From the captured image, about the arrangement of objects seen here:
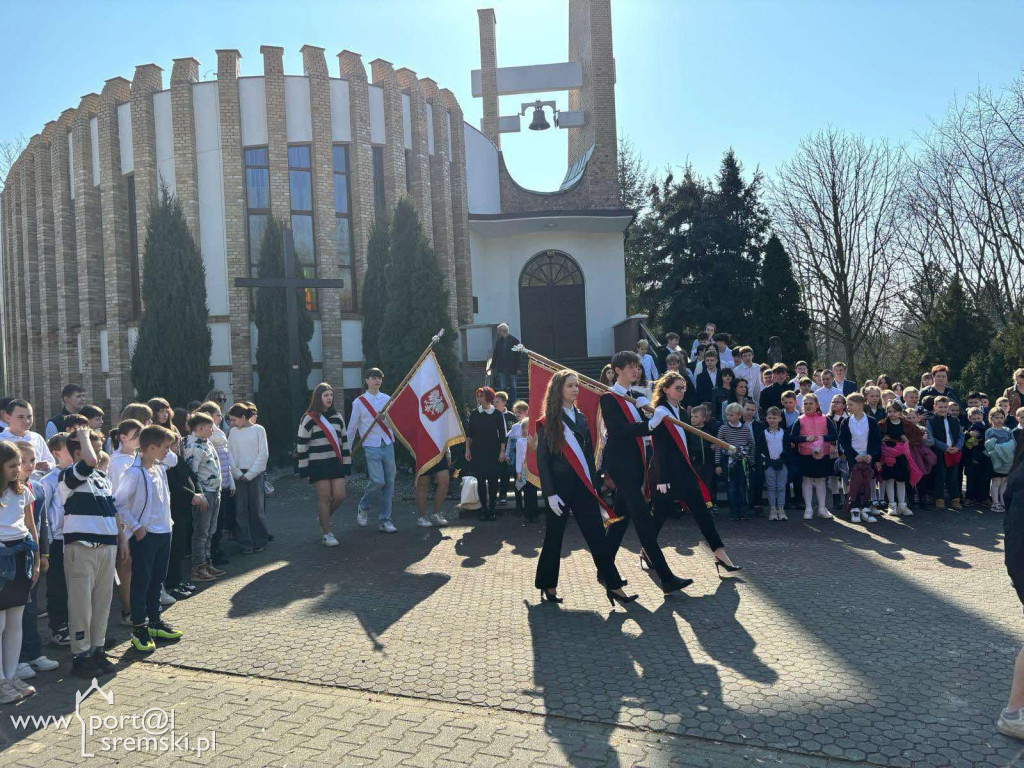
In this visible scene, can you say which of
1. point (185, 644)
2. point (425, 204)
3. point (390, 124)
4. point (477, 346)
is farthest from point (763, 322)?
point (185, 644)

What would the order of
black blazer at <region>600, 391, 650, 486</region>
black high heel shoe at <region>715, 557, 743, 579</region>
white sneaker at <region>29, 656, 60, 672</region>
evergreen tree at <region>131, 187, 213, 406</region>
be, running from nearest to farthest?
white sneaker at <region>29, 656, 60, 672</region>
black blazer at <region>600, 391, 650, 486</region>
black high heel shoe at <region>715, 557, 743, 579</region>
evergreen tree at <region>131, 187, 213, 406</region>

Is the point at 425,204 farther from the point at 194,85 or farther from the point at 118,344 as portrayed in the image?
the point at 118,344

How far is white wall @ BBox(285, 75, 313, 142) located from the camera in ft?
66.0

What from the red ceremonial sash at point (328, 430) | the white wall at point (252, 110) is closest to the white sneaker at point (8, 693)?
the red ceremonial sash at point (328, 430)

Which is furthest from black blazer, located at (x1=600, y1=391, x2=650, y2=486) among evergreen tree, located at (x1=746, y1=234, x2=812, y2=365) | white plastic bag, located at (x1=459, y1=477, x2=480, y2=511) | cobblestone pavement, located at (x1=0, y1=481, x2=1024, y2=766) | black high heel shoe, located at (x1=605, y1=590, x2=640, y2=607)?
evergreen tree, located at (x1=746, y1=234, x2=812, y2=365)

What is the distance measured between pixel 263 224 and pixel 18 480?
16.5 m

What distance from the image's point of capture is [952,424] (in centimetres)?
1080

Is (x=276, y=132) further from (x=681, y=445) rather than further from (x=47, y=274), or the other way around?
(x=681, y=445)

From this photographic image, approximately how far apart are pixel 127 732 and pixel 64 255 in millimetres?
23049

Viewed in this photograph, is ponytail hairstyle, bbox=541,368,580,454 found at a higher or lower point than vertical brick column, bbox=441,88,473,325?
lower

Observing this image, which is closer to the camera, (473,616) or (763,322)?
(473,616)

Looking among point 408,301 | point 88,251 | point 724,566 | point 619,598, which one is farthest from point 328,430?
point 88,251

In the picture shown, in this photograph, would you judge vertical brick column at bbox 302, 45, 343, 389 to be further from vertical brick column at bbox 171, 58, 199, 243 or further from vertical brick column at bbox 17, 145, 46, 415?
vertical brick column at bbox 17, 145, 46, 415

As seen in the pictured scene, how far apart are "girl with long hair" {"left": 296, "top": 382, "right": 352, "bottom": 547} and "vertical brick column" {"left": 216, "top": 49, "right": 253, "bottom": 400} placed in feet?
36.4
